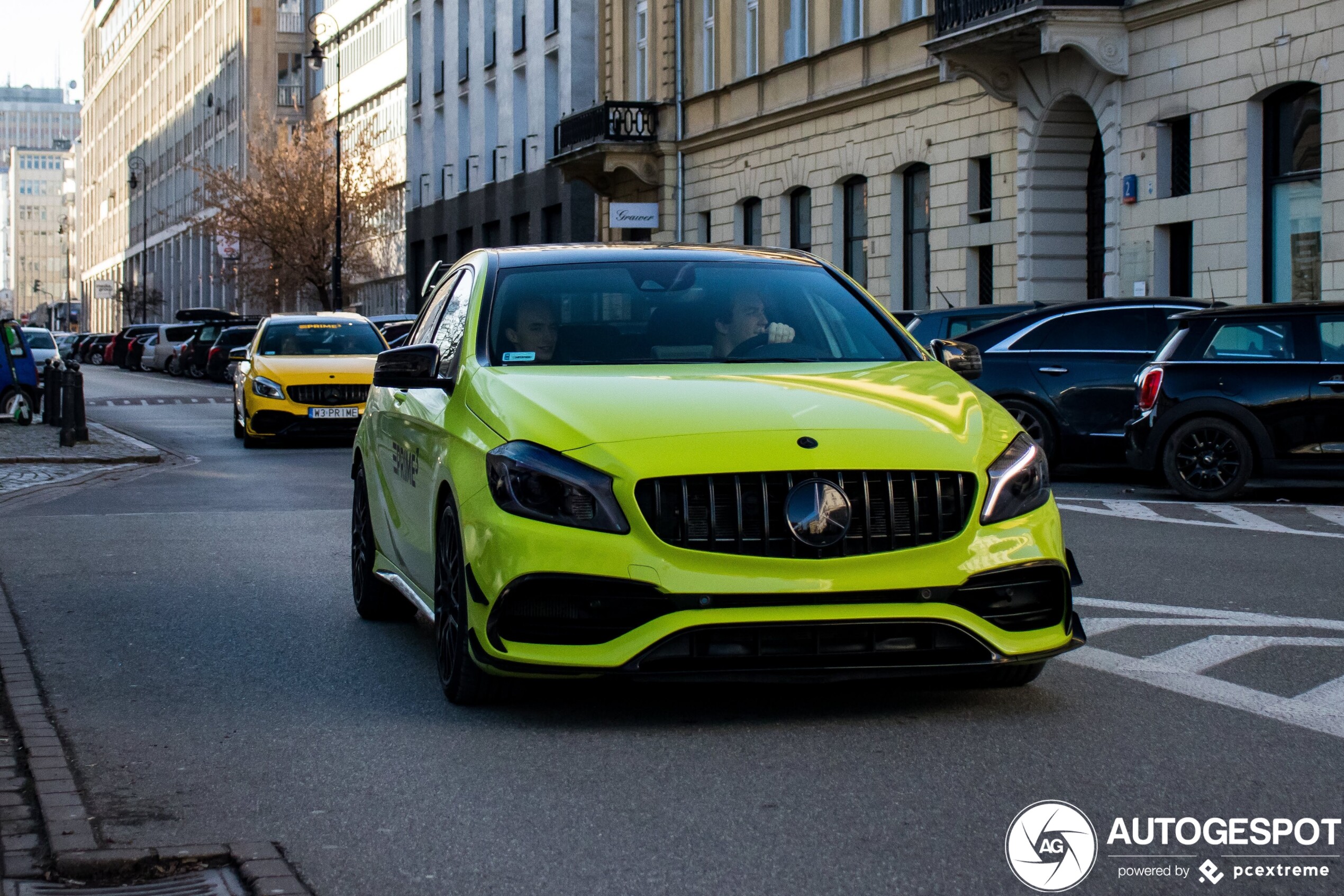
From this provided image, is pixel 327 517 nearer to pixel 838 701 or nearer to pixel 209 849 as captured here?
pixel 838 701

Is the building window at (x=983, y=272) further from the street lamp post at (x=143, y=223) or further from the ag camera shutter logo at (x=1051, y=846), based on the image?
the street lamp post at (x=143, y=223)

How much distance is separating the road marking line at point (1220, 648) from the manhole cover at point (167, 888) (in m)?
3.89

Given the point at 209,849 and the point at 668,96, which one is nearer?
the point at 209,849

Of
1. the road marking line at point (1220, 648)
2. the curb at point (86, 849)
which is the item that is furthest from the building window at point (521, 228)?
the curb at point (86, 849)

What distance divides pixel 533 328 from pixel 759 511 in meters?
1.62

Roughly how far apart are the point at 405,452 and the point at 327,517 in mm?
6651

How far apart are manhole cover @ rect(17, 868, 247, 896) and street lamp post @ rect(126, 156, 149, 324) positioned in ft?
330

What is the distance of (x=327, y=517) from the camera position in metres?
14.0

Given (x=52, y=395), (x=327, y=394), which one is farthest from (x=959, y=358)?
(x=52, y=395)

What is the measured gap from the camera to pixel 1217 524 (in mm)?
13555

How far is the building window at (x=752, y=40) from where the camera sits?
3768cm

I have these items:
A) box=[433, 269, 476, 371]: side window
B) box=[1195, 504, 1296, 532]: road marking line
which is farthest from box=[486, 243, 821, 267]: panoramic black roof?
box=[1195, 504, 1296, 532]: road marking line

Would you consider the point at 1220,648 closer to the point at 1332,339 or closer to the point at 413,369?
the point at 413,369

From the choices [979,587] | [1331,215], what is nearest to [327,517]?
[979,587]
